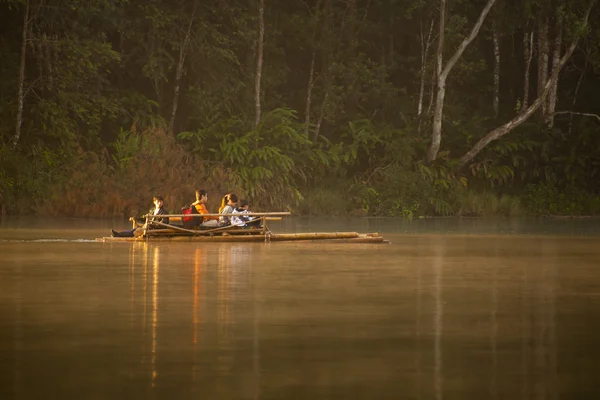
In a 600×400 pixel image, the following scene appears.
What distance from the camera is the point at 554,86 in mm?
56844

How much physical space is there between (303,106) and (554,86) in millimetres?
11100

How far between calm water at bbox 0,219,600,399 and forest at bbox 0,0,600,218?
74.9ft

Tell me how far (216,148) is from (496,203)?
441 inches

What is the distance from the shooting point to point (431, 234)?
37062mm

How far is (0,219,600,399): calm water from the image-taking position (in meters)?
10.2

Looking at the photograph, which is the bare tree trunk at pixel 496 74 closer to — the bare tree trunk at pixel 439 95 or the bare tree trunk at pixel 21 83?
the bare tree trunk at pixel 439 95

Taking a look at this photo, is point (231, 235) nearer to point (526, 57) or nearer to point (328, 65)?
point (328, 65)

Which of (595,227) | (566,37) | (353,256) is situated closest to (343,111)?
(566,37)

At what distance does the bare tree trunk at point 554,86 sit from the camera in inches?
2135

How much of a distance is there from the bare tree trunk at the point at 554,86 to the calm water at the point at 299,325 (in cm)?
2853

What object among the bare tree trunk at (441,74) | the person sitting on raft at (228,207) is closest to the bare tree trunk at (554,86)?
the bare tree trunk at (441,74)

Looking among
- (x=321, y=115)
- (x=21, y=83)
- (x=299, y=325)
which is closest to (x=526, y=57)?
(x=321, y=115)

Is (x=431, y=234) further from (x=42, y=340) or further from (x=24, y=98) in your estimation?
(x=42, y=340)

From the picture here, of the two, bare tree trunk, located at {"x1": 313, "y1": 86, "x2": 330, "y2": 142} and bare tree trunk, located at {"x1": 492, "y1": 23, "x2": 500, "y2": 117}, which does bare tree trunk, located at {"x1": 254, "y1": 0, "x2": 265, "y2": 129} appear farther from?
bare tree trunk, located at {"x1": 492, "y1": 23, "x2": 500, "y2": 117}
